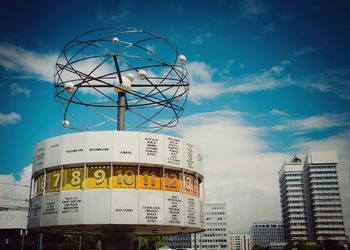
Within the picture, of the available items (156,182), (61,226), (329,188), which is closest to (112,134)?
(156,182)

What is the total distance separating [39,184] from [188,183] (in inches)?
336

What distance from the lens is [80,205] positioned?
62.4 feet

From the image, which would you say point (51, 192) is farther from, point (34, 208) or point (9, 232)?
point (9, 232)

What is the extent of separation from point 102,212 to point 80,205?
1.22 m

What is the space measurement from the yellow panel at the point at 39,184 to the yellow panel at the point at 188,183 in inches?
313

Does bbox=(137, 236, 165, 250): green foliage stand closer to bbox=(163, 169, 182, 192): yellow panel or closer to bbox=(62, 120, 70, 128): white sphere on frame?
bbox=(62, 120, 70, 128): white sphere on frame

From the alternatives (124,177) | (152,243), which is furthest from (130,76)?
(152,243)

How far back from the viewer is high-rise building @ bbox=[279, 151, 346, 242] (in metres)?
177

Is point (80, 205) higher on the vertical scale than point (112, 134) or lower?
lower

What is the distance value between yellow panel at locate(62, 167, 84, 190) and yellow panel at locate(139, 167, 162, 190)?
3149 millimetres

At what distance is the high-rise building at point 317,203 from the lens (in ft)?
582

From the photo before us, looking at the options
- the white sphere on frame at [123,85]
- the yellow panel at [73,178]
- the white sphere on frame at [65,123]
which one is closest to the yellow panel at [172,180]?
the yellow panel at [73,178]

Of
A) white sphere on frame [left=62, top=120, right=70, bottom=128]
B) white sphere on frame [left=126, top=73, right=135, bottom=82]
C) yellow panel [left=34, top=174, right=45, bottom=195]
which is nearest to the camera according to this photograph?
yellow panel [left=34, top=174, right=45, bottom=195]

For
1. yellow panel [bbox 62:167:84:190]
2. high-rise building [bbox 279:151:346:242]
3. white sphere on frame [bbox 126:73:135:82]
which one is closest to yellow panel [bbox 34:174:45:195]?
yellow panel [bbox 62:167:84:190]
